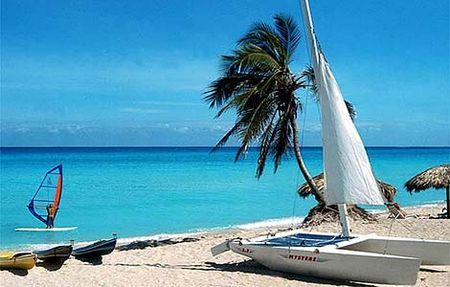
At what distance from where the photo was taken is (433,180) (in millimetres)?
17109

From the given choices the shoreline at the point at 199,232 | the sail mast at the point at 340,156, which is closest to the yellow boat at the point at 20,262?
the sail mast at the point at 340,156

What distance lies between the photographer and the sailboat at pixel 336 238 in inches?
353

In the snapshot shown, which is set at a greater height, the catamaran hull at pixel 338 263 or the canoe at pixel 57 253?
the catamaran hull at pixel 338 263

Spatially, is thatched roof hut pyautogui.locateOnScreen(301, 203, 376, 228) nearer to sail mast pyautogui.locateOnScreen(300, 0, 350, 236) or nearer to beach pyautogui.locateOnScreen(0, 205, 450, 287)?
beach pyautogui.locateOnScreen(0, 205, 450, 287)

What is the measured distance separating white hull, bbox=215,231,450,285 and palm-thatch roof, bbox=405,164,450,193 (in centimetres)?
806

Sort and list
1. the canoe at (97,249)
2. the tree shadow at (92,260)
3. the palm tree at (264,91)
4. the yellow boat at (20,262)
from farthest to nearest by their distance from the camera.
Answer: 1. the palm tree at (264,91)
2. the canoe at (97,249)
3. the tree shadow at (92,260)
4. the yellow boat at (20,262)

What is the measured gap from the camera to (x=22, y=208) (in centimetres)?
2834

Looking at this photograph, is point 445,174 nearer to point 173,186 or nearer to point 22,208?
point 22,208

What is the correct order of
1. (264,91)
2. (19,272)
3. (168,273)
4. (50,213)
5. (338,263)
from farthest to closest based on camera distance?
(50,213), (264,91), (168,273), (19,272), (338,263)

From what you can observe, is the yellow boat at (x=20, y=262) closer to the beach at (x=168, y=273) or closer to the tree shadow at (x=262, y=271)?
the beach at (x=168, y=273)

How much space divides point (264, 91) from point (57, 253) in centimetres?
629

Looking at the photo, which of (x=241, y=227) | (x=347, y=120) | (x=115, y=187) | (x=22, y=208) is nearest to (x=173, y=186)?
(x=115, y=187)

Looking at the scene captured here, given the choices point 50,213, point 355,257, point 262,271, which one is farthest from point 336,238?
Result: point 50,213

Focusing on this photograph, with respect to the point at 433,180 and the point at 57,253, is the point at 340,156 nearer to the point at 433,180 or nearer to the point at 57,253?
the point at 57,253
